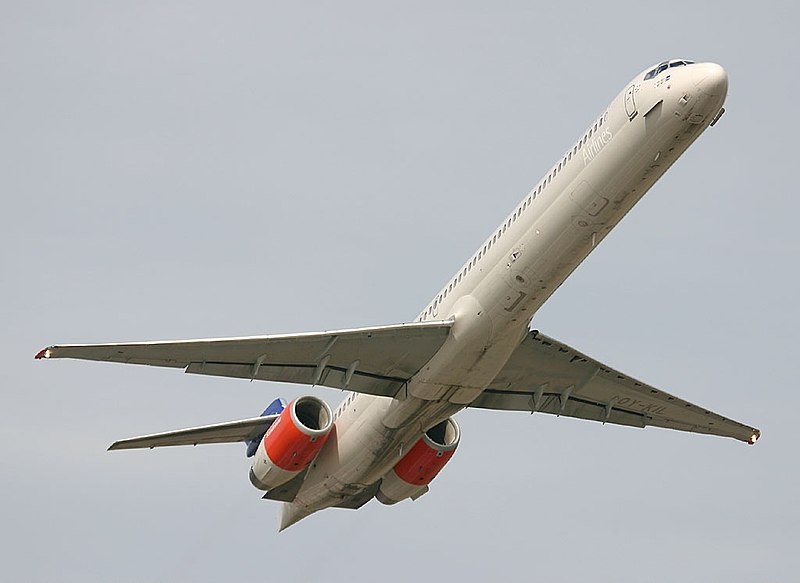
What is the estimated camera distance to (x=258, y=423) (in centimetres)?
4241

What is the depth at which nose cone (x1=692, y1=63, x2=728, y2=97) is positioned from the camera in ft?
107

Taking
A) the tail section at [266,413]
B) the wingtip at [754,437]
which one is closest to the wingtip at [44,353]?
the tail section at [266,413]

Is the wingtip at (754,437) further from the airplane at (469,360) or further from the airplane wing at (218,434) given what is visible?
the airplane wing at (218,434)

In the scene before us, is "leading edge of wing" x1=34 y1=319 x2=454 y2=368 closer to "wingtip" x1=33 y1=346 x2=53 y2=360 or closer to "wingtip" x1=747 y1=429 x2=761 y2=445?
"wingtip" x1=33 y1=346 x2=53 y2=360

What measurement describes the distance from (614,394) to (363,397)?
774 centimetres

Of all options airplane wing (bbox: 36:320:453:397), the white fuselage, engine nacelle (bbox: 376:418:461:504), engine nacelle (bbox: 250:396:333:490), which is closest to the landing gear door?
the white fuselage

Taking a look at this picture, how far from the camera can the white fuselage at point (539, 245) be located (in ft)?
110

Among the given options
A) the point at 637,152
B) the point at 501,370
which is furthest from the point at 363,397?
the point at 637,152

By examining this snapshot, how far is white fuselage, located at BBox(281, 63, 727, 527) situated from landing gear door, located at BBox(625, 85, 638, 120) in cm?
3

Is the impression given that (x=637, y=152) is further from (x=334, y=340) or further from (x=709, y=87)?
(x=334, y=340)

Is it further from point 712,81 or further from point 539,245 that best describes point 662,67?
point 539,245

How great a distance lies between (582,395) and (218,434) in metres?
11.0

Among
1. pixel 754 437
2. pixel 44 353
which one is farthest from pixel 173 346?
pixel 754 437

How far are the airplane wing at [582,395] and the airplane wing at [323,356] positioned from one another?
3.33m
